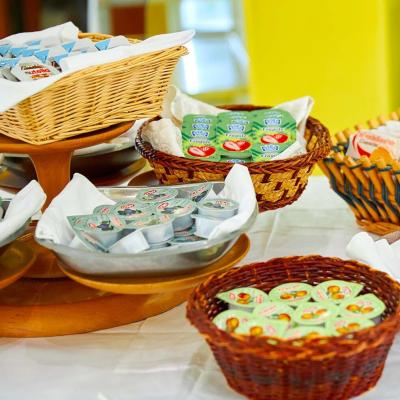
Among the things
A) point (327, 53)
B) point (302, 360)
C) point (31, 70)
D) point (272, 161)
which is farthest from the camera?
point (327, 53)

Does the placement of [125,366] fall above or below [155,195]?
below

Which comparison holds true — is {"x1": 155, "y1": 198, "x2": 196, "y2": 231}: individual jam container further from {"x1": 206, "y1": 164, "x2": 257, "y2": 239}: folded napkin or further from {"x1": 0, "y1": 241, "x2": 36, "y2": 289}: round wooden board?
{"x1": 0, "y1": 241, "x2": 36, "y2": 289}: round wooden board

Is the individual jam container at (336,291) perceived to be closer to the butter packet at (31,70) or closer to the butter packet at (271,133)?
the butter packet at (271,133)

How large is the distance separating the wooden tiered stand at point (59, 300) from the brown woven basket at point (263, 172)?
119 mm

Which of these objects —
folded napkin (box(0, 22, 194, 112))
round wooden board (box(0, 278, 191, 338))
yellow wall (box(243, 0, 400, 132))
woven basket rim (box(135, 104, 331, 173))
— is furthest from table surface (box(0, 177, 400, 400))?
yellow wall (box(243, 0, 400, 132))

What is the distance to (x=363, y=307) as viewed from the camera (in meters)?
0.97

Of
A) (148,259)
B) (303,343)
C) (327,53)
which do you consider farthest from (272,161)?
(327,53)

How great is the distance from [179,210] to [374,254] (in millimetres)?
275

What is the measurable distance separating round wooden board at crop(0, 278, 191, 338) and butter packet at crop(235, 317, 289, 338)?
287 millimetres

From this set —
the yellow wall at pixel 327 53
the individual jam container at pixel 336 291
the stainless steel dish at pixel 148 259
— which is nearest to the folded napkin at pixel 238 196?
the stainless steel dish at pixel 148 259

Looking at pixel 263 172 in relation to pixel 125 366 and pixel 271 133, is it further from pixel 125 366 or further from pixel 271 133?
pixel 125 366

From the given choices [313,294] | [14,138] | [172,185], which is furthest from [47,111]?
[313,294]

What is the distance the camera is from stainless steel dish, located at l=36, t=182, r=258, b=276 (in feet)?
3.27

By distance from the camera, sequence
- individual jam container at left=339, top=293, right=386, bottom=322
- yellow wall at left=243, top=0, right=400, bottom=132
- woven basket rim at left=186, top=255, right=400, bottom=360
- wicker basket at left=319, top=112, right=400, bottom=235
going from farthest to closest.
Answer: yellow wall at left=243, top=0, right=400, bottom=132 → wicker basket at left=319, top=112, right=400, bottom=235 → individual jam container at left=339, top=293, right=386, bottom=322 → woven basket rim at left=186, top=255, right=400, bottom=360
